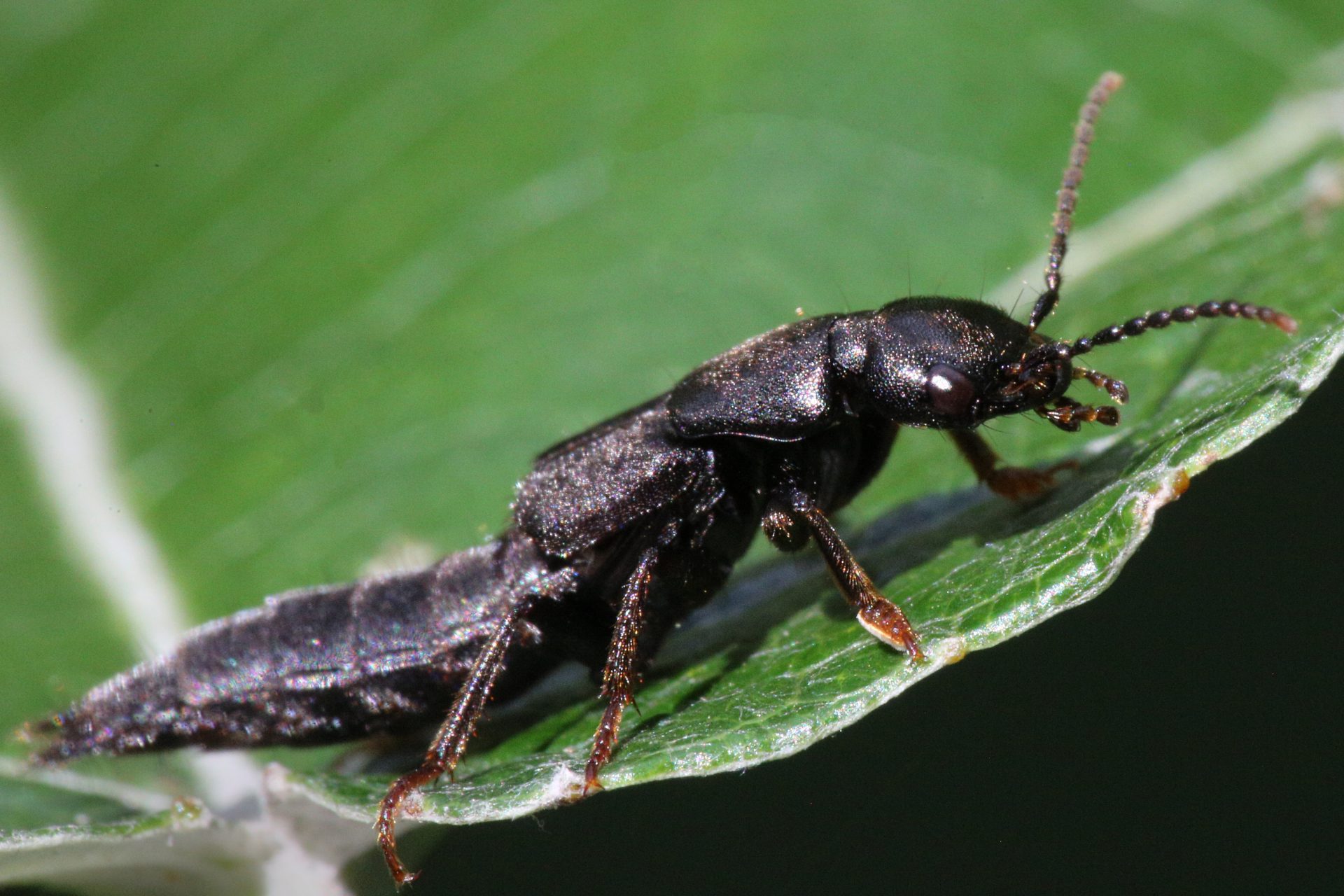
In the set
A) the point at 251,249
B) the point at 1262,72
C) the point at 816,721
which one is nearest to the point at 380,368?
the point at 251,249

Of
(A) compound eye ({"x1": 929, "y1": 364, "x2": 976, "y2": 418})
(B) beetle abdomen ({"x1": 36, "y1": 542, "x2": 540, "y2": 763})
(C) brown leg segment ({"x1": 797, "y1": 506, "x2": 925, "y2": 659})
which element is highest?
(B) beetle abdomen ({"x1": 36, "y1": 542, "x2": 540, "y2": 763})

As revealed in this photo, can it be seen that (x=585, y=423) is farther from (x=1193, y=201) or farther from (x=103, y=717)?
(x=1193, y=201)

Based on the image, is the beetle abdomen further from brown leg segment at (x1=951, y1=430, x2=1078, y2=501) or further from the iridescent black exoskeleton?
brown leg segment at (x1=951, y1=430, x2=1078, y2=501)

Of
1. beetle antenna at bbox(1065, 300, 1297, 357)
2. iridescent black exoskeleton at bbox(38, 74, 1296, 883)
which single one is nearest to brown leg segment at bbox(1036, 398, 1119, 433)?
iridescent black exoskeleton at bbox(38, 74, 1296, 883)

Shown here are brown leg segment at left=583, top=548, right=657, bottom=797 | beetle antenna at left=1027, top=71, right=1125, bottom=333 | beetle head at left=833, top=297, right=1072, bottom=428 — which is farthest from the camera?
beetle antenna at left=1027, top=71, right=1125, bottom=333

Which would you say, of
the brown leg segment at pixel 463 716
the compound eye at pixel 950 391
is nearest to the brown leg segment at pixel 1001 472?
the compound eye at pixel 950 391
